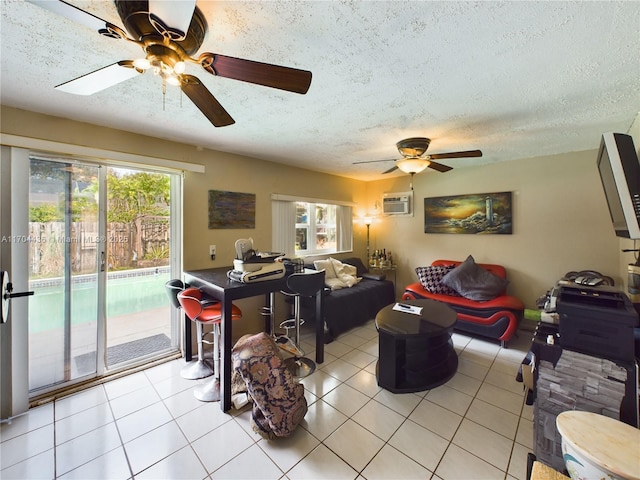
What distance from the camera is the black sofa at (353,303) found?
327 centimetres

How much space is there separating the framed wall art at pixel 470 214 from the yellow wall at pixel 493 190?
0.34 feet

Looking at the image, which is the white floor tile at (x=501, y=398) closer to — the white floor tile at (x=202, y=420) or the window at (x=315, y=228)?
the white floor tile at (x=202, y=420)

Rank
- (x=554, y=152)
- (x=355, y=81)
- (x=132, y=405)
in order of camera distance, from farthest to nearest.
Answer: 1. (x=554, y=152)
2. (x=132, y=405)
3. (x=355, y=81)

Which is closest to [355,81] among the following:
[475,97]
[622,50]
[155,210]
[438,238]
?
[475,97]

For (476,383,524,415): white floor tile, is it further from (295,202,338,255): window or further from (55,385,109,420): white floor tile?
(55,385,109,420): white floor tile

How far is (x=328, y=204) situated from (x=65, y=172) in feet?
10.9

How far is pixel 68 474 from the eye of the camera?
1497mm

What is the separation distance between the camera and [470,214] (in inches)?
156

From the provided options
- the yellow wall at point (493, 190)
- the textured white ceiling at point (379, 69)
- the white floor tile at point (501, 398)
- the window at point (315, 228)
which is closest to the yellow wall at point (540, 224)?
the yellow wall at point (493, 190)

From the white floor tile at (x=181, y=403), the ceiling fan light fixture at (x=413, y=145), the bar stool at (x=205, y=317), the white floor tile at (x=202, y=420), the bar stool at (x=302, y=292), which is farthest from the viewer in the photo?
the ceiling fan light fixture at (x=413, y=145)

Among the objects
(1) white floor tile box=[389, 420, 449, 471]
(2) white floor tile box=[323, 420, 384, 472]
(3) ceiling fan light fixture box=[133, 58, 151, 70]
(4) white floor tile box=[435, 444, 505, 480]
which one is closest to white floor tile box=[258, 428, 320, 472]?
(2) white floor tile box=[323, 420, 384, 472]

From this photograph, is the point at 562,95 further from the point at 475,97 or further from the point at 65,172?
the point at 65,172

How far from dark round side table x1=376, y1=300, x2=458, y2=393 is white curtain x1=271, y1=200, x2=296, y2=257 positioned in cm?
183

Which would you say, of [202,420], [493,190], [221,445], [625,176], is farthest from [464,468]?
[493,190]
